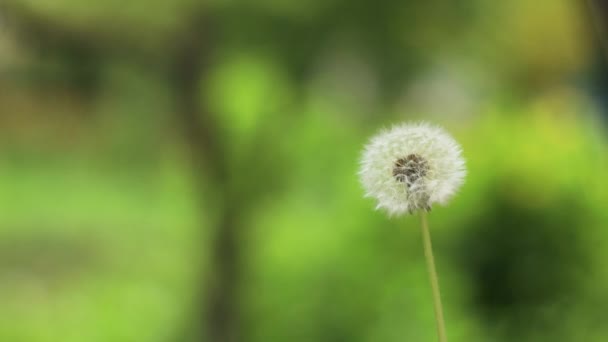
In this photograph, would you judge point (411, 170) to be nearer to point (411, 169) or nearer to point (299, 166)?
point (411, 169)

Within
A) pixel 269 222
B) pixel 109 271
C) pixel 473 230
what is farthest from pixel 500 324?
pixel 109 271

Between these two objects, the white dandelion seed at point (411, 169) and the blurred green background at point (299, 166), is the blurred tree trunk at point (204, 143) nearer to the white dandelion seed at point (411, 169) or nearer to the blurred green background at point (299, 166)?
the blurred green background at point (299, 166)

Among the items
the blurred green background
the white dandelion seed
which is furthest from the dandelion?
the blurred green background

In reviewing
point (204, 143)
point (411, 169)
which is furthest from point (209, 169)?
point (411, 169)

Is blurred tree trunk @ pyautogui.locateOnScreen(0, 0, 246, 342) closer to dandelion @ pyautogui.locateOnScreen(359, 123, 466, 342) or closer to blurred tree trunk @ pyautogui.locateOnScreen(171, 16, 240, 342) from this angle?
blurred tree trunk @ pyautogui.locateOnScreen(171, 16, 240, 342)

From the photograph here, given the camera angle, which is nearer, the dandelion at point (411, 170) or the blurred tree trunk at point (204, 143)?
the dandelion at point (411, 170)

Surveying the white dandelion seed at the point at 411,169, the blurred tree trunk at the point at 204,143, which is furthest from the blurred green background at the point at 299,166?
the white dandelion seed at the point at 411,169

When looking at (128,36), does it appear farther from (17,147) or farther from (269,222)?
(269,222)
